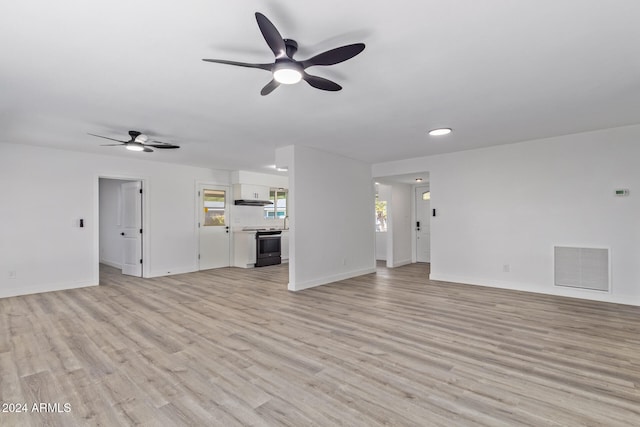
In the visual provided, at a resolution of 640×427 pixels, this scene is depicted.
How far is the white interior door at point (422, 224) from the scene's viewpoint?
841 cm

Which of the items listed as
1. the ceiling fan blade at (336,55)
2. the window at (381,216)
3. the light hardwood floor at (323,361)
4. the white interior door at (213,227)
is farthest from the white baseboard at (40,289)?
the window at (381,216)

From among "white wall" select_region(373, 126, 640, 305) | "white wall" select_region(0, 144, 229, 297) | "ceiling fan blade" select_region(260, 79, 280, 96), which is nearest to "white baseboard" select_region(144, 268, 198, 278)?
"white wall" select_region(0, 144, 229, 297)

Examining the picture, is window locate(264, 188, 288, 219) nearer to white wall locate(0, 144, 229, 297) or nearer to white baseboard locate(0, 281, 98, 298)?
white wall locate(0, 144, 229, 297)

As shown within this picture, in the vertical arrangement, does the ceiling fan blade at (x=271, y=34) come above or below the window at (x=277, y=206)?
above

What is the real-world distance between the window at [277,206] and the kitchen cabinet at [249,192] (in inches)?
19.8

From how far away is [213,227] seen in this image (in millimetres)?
7703

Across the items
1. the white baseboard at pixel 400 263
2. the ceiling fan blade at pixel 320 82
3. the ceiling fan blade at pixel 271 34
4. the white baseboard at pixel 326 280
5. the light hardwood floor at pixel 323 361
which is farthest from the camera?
the white baseboard at pixel 400 263

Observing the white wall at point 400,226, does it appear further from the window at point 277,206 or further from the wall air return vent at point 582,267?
the wall air return vent at point 582,267

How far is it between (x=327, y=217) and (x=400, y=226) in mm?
2975

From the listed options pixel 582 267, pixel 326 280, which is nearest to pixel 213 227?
pixel 326 280

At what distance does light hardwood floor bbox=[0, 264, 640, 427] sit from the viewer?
1.95 meters

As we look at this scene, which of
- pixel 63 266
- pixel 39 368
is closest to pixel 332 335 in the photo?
pixel 39 368

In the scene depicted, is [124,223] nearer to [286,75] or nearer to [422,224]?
[286,75]

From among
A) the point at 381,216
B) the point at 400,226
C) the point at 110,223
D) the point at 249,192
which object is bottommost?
the point at 400,226
